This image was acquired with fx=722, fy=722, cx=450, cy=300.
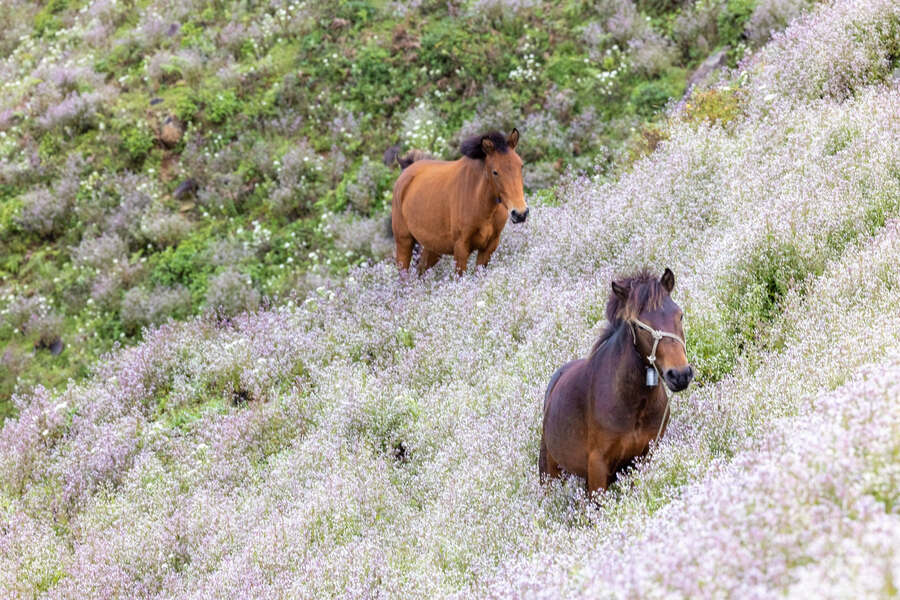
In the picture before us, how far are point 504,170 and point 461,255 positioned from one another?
4.33 ft

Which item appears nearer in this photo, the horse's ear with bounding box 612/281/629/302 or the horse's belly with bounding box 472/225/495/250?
the horse's ear with bounding box 612/281/629/302

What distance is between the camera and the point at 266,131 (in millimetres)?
14273

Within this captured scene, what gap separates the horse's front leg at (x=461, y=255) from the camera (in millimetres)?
9047

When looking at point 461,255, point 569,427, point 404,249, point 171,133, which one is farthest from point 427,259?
point 171,133

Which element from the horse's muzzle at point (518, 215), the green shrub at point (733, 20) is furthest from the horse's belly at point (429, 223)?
the green shrub at point (733, 20)

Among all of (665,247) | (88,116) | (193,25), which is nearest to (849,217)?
(665,247)

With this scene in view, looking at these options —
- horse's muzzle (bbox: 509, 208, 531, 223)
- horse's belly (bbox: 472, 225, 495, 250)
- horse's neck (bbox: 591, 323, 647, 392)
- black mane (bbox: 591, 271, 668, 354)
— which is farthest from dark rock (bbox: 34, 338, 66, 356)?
black mane (bbox: 591, 271, 668, 354)

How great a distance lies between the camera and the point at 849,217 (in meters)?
6.03

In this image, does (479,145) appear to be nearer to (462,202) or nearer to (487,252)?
(462,202)

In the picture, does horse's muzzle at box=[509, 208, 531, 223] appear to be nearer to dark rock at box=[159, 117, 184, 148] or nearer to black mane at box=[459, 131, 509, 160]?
black mane at box=[459, 131, 509, 160]

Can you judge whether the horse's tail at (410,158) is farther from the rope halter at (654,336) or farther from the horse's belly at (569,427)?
the rope halter at (654,336)

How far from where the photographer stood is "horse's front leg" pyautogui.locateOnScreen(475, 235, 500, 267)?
29.9ft

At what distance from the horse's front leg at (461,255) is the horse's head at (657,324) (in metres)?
4.99

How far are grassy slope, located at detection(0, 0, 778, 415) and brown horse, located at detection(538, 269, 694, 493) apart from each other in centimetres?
709
